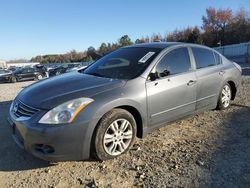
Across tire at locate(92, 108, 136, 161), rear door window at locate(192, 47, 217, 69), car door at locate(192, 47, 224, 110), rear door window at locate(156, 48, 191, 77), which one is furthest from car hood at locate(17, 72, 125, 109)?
rear door window at locate(192, 47, 217, 69)

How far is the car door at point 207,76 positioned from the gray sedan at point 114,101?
18mm

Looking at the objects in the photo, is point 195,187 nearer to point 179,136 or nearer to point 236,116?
point 179,136

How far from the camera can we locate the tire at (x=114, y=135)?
360 centimetres

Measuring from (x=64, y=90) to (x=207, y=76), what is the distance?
2.77 metres

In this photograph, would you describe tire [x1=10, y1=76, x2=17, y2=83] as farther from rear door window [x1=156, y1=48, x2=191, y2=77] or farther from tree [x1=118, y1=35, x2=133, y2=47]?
tree [x1=118, y1=35, x2=133, y2=47]

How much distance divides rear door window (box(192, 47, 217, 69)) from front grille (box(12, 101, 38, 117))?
3.03 m

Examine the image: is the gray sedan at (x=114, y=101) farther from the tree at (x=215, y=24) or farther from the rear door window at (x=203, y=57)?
the tree at (x=215, y=24)

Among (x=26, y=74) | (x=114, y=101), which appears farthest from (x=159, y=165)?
(x=26, y=74)

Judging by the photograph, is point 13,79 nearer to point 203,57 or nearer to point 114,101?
point 203,57

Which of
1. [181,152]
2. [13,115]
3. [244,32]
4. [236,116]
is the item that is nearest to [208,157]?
[181,152]

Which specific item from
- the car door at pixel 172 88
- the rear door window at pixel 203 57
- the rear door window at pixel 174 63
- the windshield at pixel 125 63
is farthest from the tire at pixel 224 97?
the windshield at pixel 125 63

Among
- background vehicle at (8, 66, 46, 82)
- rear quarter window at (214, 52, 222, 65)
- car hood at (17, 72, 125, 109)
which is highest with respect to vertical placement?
rear quarter window at (214, 52, 222, 65)

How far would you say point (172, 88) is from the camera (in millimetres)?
4422

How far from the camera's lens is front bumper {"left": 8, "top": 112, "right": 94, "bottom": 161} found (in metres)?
3.28
